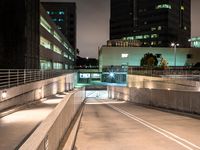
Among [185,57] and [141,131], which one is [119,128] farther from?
[185,57]

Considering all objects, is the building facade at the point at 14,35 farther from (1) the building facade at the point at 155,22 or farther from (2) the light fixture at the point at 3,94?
(1) the building facade at the point at 155,22

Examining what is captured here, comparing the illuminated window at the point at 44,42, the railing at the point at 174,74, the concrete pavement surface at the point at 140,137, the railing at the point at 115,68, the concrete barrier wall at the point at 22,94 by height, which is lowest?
the concrete pavement surface at the point at 140,137

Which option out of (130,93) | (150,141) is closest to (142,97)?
(130,93)

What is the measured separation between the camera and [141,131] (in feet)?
43.7

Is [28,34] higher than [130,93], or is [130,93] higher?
[28,34]

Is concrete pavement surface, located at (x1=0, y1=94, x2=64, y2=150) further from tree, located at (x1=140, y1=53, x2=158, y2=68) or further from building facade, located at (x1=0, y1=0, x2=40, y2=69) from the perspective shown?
tree, located at (x1=140, y1=53, x2=158, y2=68)

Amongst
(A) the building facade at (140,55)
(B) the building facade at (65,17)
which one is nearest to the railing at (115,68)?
(A) the building facade at (140,55)

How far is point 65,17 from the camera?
18825 centimetres

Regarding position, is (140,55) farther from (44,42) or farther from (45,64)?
(44,42)

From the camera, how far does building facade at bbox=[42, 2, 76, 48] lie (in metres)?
187

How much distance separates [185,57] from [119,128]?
122m

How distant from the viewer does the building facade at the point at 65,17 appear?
187 metres

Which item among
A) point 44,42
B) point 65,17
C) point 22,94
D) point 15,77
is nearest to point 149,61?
point 44,42

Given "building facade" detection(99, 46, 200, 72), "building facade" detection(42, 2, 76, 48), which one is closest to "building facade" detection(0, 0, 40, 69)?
"building facade" detection(99, 46, 200, 72)
